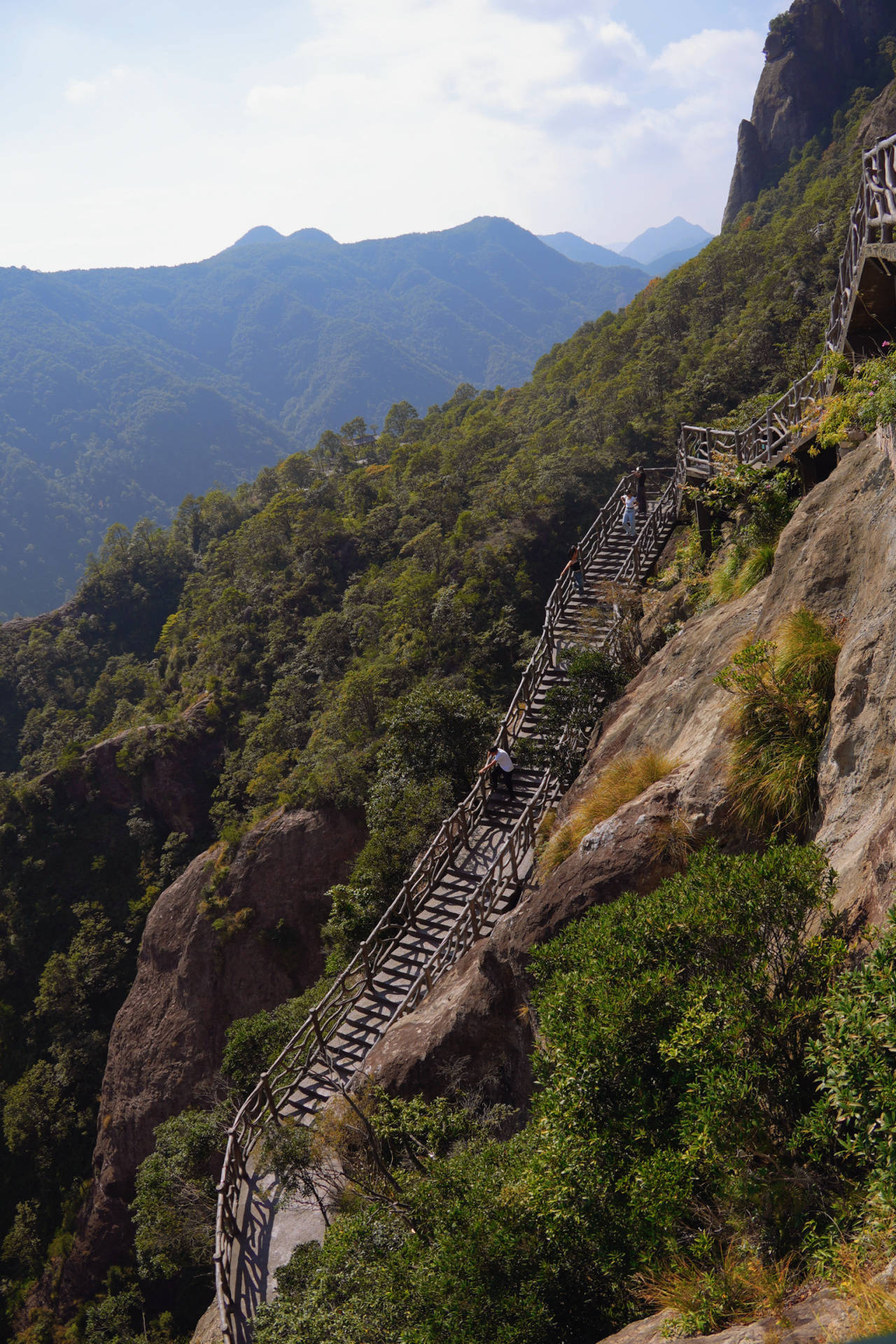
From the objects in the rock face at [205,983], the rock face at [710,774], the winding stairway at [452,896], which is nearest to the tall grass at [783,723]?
the rock face at [710,774]

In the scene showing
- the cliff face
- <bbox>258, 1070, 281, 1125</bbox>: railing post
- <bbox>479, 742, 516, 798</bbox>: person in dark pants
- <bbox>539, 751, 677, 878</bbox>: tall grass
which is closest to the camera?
<bbox>539, 751, 677, 878</bbox>: tall grass

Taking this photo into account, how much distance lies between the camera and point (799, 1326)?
2.99 m

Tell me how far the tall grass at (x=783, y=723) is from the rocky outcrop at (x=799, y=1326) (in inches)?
140

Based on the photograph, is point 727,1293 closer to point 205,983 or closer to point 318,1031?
point 318,1031

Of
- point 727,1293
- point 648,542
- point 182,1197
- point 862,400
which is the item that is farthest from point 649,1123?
point 648,542

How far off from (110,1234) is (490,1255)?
26593 mm

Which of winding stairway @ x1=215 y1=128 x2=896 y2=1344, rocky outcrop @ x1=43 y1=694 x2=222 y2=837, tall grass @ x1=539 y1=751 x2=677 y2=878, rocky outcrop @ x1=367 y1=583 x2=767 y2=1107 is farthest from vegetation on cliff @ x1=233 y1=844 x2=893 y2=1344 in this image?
rocky outcrop @ x1=43 y1=694 x2=222 y2=837

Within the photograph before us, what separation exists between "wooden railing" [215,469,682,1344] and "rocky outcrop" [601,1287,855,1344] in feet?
27.3

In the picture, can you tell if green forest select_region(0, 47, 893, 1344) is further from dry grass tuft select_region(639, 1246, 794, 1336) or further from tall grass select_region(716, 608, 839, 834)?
tall grass select_region(716, 608, 839, 834)

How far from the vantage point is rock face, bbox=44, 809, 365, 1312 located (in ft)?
74.2

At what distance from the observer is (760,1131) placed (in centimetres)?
392

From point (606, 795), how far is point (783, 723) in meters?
2.70

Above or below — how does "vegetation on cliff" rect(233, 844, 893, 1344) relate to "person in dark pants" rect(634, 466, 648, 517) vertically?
below

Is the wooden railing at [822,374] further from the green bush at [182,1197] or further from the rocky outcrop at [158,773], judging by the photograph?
the rocky outcrop at [158,773]
